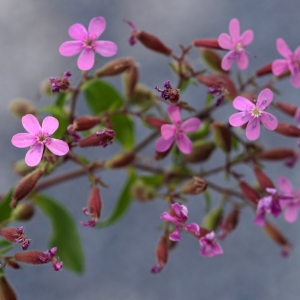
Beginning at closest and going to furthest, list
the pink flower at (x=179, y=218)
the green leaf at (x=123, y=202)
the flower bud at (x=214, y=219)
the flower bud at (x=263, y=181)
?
the pink flower at (x=179, y=218)
the flower bud at (x=263, y=181)
the flower bud at (x=214, y=219)
the green leaf at (x=123, y=202)

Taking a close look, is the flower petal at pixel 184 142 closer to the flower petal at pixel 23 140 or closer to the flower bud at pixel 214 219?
the flower petal at pixel 23 140

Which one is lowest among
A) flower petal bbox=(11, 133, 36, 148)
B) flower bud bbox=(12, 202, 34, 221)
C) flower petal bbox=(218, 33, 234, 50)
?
flower bud bbox=(12, 202, 34, 221)

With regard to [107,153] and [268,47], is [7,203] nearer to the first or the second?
[107,153]

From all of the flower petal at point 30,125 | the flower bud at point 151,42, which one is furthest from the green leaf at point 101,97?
the flower petal at point 30,125

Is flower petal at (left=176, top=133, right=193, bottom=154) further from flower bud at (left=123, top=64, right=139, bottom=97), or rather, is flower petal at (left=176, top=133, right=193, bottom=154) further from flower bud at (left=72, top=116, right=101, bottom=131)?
flower bud at (left=123, top=64, right=139, bottom=97)

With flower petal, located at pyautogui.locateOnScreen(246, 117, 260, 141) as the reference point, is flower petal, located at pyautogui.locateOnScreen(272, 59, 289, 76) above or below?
above

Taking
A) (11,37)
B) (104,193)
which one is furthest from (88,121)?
(11,37)

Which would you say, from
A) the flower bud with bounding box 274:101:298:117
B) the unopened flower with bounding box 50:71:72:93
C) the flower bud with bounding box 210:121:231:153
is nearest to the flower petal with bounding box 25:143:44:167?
the unopened flower with bounding box 50:71:72:93
